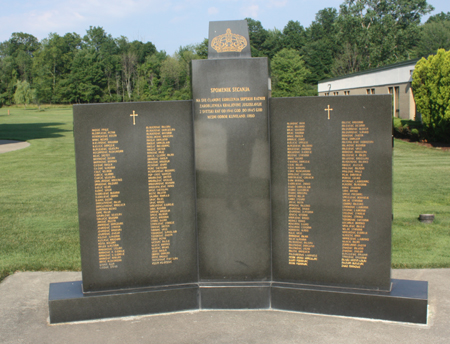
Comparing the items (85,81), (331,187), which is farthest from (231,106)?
(85,81)

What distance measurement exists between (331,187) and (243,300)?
1.73m

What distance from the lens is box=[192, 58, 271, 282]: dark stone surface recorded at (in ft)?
16.8

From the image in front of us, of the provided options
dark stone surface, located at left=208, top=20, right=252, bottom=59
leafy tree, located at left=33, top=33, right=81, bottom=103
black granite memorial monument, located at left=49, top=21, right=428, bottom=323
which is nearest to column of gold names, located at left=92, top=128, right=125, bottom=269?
black granite memorial monument, located at left=49, top=21, right=428, bottom=323

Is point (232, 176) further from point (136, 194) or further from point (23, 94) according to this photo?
point (23, 94)

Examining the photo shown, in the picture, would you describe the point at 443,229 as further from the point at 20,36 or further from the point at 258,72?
the point at 20,36

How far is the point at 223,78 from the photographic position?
5.12m

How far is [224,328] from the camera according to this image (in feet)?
15.8

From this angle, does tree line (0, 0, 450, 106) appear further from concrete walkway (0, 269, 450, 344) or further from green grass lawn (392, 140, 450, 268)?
concrete walkway (0, 269, 450, 344)

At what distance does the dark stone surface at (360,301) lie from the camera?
488 centimetres

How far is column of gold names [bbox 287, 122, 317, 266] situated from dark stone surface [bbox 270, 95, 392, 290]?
0.04m

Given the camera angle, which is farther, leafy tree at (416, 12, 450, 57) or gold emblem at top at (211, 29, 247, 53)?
leafy tree at (416, 12, 450, 57)

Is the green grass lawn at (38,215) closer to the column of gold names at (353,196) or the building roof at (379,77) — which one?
the column of gold names at (353,196)

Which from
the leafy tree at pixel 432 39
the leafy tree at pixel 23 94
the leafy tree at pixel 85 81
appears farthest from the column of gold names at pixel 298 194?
the leafy tree at pixel 85 81

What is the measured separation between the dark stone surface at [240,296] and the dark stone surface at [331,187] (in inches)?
11.5
